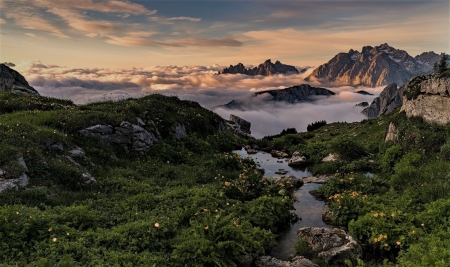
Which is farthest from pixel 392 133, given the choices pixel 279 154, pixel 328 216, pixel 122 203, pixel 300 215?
pixel 122 203

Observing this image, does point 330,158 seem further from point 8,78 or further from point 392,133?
point 8,78

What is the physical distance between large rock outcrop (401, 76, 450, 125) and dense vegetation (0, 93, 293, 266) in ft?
48.9

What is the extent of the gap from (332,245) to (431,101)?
20.8 m

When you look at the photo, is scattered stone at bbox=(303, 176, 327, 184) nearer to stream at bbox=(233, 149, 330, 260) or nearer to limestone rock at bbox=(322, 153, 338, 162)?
stream at bbox=(233, 149, 330, 260)

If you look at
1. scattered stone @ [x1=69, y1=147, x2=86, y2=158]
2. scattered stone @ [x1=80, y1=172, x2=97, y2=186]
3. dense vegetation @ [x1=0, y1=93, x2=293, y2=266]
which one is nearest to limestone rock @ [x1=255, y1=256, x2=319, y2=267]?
dense vegetation @ [x1=0, y1=93, x2=293, y2=266]

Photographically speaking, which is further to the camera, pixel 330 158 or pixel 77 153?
pixel 330 158

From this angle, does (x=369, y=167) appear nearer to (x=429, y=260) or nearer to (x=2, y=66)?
(x=429, y=260)

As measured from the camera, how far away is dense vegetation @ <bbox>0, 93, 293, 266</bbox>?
984 centimetres

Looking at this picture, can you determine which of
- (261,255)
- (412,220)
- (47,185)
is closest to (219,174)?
(261,255)

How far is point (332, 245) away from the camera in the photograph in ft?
40.4

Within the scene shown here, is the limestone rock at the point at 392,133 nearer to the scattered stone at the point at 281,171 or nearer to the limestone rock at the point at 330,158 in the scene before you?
the limestone rock at the point at 330,158

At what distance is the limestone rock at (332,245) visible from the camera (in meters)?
11.6

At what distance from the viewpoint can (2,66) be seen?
51844 millimetres

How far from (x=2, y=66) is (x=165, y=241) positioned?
187 feet
